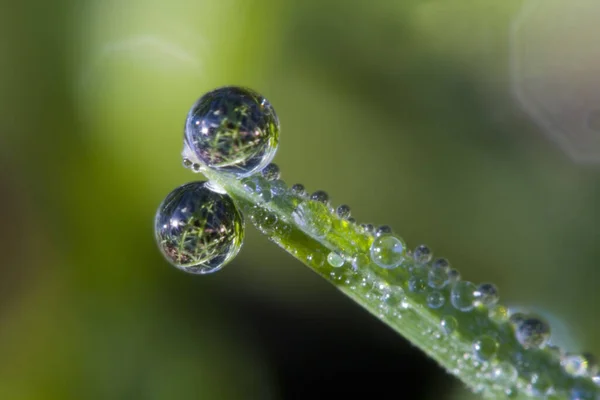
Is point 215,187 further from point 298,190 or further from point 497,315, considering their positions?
point 497,315

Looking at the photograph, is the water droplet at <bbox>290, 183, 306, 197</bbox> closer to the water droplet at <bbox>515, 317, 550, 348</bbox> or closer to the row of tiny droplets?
the row of tiny droplets

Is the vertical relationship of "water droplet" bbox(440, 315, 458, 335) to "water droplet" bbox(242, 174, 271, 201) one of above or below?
above

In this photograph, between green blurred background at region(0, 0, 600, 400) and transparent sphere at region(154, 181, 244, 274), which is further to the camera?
green blurred background at region(0, 0, 600, 400)

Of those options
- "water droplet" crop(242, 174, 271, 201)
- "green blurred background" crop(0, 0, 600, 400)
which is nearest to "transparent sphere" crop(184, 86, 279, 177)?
"water droplet" crop(242, 174, 271, 201)

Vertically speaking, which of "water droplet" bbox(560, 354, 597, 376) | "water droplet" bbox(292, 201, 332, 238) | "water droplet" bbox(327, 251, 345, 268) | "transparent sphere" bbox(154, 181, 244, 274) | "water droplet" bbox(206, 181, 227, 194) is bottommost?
"transparent sphere" bbox(154, 181, 244, 274)

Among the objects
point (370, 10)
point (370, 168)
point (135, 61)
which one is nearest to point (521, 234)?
point (370, 168)

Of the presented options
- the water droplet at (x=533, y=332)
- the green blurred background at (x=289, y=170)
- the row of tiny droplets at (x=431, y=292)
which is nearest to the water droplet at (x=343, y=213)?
the row of tiny droplets at (x=431, y=292)

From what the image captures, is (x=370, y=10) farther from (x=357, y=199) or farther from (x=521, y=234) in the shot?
(x=521, y=234)
